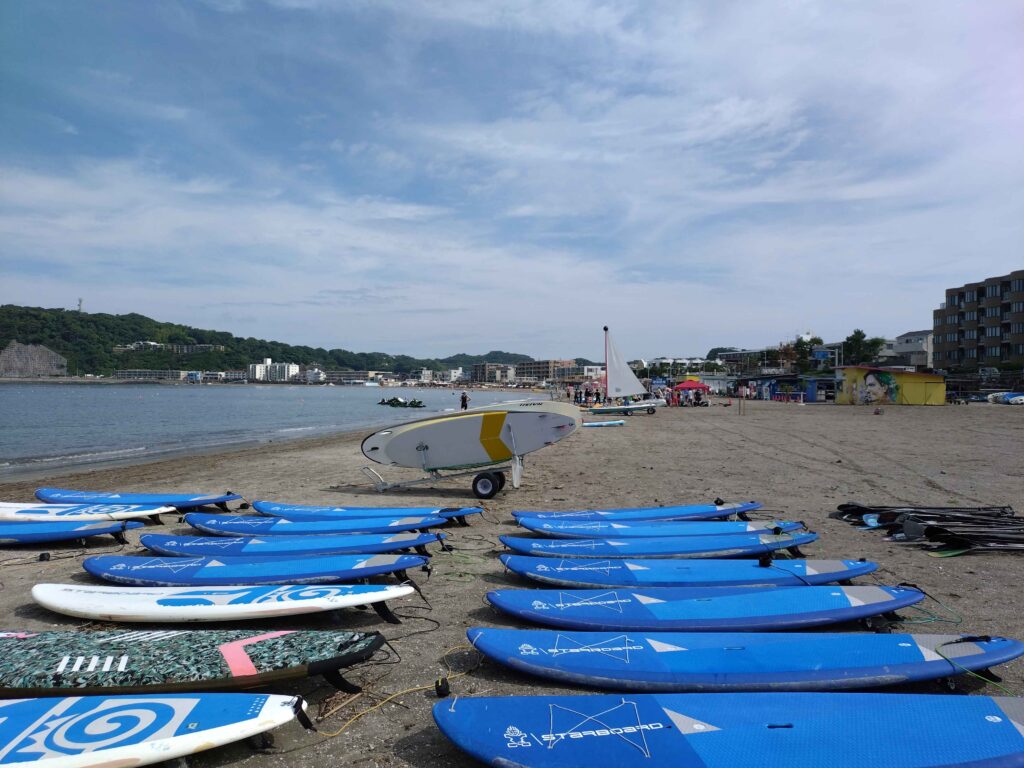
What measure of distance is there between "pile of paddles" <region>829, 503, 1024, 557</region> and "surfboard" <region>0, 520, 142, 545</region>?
10242 mm

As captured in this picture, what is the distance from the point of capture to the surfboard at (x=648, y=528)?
7434 mm

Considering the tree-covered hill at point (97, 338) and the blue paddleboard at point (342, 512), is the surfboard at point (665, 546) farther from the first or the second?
the tree-covered hill at point (97, 338)

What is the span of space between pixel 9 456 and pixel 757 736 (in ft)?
90.8

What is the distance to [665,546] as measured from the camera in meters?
6.89

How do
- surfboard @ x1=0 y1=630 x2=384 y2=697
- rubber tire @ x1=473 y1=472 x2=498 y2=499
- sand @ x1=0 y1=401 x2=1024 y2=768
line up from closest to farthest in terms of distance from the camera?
surfboard @ x1=0 y1=630 x2=384 y2=697 < sand @ x1=0 y1=401 x2=1024 y2=768 < rubber tire @ x1=473 y1=472 x2=498 y2=499

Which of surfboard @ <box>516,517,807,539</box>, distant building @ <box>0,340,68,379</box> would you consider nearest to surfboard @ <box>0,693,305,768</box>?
surfboard @ <box>516,517,807,539</box>

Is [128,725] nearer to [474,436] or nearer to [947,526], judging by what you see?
[474,436]

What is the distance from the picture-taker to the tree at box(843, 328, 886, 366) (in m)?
81.5

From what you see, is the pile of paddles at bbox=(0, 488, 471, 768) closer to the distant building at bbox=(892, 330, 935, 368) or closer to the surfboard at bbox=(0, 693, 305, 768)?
the surfboard at bbox=(0, 693, 305, 768)

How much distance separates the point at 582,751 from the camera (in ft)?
10.0

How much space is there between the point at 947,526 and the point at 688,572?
156 inches

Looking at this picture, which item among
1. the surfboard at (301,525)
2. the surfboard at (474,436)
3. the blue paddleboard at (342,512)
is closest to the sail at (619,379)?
the surfboard at (474,436)

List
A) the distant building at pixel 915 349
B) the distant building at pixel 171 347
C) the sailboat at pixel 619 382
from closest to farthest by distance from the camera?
the sailboat at pixel 619 382 → the distant building at pixel 915 349 → the distant building at pixel 171 347

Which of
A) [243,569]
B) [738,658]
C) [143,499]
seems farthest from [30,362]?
[738,658]
